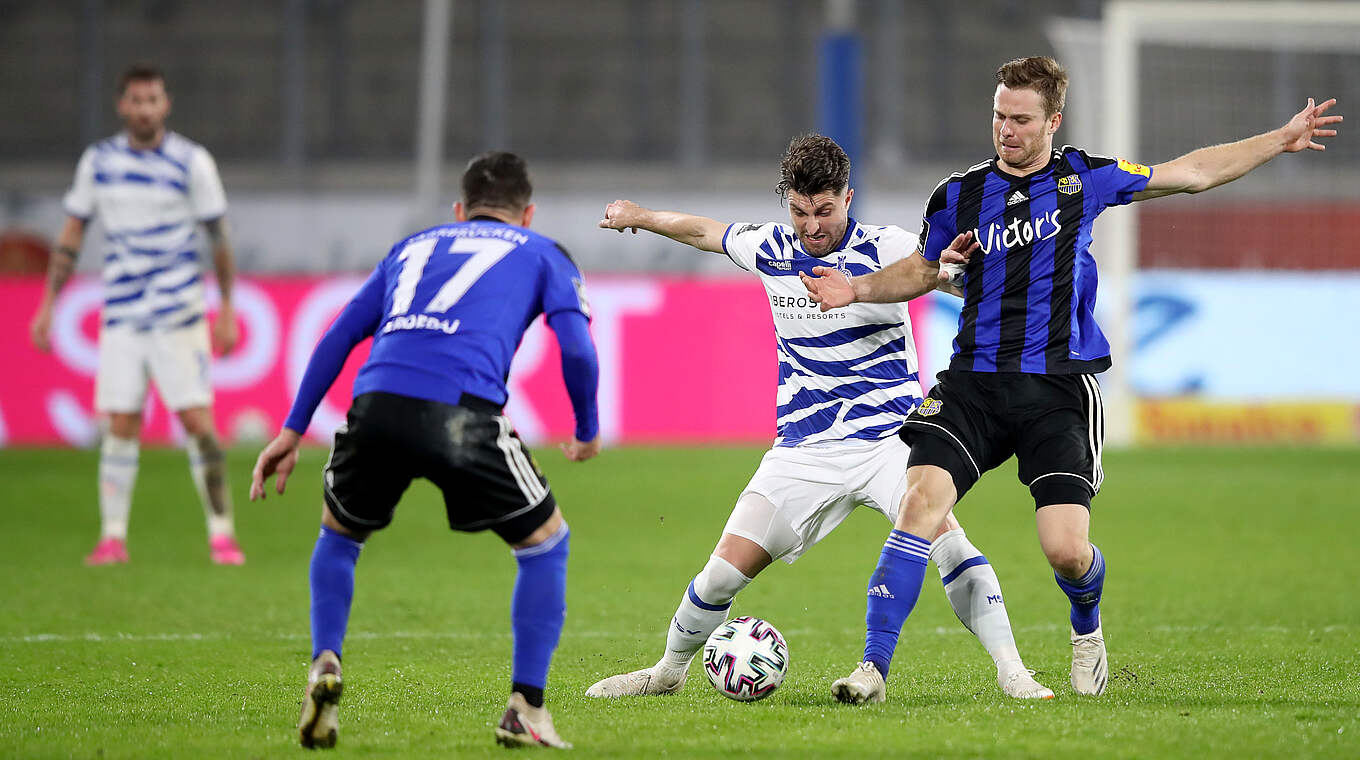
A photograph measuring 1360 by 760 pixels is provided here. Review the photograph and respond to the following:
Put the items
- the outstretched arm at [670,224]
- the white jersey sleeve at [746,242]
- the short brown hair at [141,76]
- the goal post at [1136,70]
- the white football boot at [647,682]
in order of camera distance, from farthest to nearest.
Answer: the goal post at [1136,70] → the short brown hair at [141,76] → the white jersey sleeve at [746,242] → the outstretched arm at [670,224] → the white football boot at [647,682]

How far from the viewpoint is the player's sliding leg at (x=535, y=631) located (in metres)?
4.48

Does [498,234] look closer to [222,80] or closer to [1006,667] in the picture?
[1006,667]

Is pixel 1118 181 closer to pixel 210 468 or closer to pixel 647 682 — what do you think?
pixel 647 682

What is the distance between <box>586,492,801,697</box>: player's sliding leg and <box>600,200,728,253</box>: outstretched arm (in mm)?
926

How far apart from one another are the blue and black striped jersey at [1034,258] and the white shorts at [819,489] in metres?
0.44

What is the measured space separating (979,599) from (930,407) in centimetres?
68

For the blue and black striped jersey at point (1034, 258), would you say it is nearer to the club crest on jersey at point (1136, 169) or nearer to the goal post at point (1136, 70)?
the club crest on jersey at point (1136, 169)

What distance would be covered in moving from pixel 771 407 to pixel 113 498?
912 centimetres

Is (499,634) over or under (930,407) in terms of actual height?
under

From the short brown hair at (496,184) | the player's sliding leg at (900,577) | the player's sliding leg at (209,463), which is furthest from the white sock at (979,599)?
the player's sliding leg at (209,463)

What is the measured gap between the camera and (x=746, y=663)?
5.39m

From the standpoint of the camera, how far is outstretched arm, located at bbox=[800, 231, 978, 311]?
17.1 feet

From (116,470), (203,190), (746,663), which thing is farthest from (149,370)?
(746,663)

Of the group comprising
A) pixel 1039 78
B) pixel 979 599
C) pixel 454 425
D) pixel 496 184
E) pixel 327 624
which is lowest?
pixel 979 599
